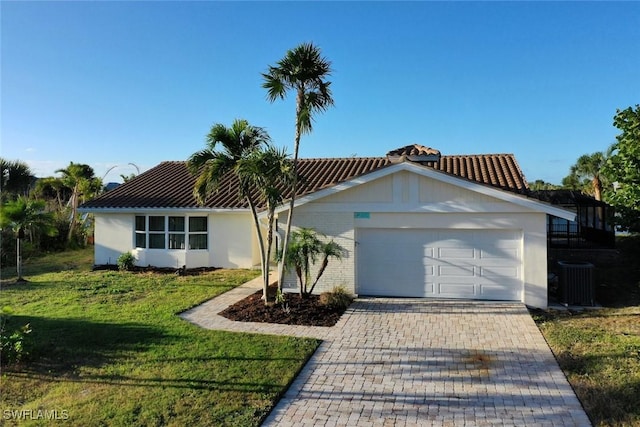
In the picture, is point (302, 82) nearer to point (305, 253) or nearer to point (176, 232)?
point (305, 253)

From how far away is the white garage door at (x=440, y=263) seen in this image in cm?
1201

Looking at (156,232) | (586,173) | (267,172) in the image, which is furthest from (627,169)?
(586,173)

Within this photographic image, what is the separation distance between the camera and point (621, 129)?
1179 cm

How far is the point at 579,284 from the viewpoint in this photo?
1172 centimetres

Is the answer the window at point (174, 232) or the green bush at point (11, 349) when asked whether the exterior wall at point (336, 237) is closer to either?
the window at point (174, 232)

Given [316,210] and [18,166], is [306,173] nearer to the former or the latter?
[316,210]

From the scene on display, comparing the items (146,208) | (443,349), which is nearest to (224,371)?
(443,349)

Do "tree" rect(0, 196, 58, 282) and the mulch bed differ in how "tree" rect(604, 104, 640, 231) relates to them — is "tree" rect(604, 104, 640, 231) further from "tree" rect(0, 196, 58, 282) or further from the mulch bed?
"tree" rect(0, 196, 58, 282)

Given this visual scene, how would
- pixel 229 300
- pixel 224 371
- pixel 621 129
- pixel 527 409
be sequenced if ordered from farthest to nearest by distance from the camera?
pixel 229 300 → pixel 621 129 → pixel 224 371 → pixel 527 409

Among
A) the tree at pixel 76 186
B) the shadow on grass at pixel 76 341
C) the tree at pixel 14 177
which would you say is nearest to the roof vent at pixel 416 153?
the shadow on grass at pixel 76 341

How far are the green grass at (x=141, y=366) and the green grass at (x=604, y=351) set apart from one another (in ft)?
14.2

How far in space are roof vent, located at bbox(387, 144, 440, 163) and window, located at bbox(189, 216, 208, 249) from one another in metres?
8.06

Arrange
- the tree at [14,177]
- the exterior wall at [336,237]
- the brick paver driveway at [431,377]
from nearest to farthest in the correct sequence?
the brick paver driveway at [431,377], the exterior wall at [336,237], the tree at [14,177]

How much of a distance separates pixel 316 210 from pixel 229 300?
3.52m
